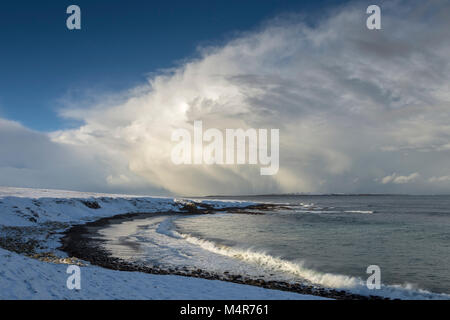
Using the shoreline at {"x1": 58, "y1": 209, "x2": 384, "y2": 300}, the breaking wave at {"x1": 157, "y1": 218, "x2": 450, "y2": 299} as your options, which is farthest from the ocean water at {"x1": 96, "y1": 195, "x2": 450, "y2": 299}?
the shoreline at {"x1": 58, "y1": 209, "x2": 384, "y2": 300}

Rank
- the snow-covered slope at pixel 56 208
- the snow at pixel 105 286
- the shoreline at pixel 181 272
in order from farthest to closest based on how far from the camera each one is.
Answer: the snow-covered slope at pixel 56 208 → the shoreline at pixel 181 272 → the snow at pixel 105 286

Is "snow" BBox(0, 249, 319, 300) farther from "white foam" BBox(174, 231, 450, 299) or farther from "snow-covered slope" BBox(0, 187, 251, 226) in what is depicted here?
"snow-covered slope" BBox(0, 187, 251, 226)

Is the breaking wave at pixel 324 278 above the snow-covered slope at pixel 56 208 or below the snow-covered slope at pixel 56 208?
below

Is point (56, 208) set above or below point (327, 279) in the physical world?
above

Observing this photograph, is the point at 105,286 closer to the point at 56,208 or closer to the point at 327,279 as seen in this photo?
the point at 327,279

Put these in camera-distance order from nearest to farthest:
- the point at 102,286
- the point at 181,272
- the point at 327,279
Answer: the point at 102,286
the point at 327,279
the point at 181,272

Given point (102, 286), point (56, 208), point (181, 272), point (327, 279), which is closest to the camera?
point (102, 286)

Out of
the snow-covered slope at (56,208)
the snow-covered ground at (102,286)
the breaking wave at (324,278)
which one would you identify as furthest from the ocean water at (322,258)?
the snow-covered slope at (56,208)

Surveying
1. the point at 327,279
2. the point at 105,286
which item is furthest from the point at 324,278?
the point at 105,286

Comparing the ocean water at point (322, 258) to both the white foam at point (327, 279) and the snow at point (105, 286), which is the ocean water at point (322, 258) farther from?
the snow at point (105, 286)
